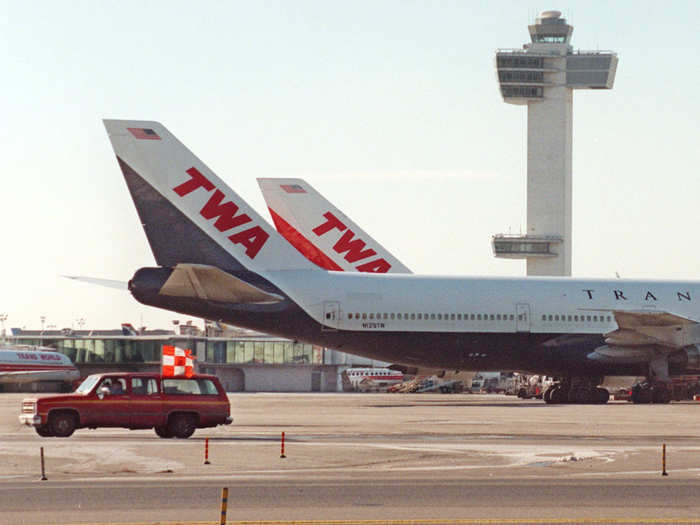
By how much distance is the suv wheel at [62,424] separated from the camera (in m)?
31.3

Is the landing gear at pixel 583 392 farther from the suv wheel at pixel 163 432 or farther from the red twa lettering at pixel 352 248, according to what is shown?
the suv wheel at pixel 163 432

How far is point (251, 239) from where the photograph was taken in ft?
167

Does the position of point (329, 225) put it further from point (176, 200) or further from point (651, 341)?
point (651, 341)

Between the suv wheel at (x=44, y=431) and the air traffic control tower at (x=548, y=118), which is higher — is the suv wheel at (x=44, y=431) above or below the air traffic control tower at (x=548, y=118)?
below

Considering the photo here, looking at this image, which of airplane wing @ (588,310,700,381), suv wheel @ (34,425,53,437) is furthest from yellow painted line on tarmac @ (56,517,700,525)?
airplane wing @ (588,310,700,381)

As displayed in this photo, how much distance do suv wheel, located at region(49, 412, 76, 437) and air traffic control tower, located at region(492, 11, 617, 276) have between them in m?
113

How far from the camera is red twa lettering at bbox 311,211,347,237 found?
63.8 m

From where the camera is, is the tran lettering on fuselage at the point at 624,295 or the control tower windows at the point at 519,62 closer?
the tran lettering on fuselage at the point at 624,295

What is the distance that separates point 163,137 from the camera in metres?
49.3

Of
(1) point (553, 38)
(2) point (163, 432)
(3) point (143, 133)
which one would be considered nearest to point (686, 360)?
(3) point (143, 133)

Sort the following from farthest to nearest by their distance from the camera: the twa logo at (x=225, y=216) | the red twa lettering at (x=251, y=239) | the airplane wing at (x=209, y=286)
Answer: the red twa lettering at (x=251, y=239), the twa logo at (x=225, y=216), the airplane wing at (x=209, y=286)

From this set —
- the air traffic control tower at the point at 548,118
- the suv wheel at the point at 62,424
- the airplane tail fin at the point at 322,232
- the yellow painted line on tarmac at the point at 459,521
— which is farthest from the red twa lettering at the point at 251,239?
the air traffic control tower at the point at 548,118

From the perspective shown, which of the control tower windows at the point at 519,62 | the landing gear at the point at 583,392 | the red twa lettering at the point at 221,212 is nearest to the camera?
the red twa lettering at the point at 221,212

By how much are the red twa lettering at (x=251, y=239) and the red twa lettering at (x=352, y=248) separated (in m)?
12.8
